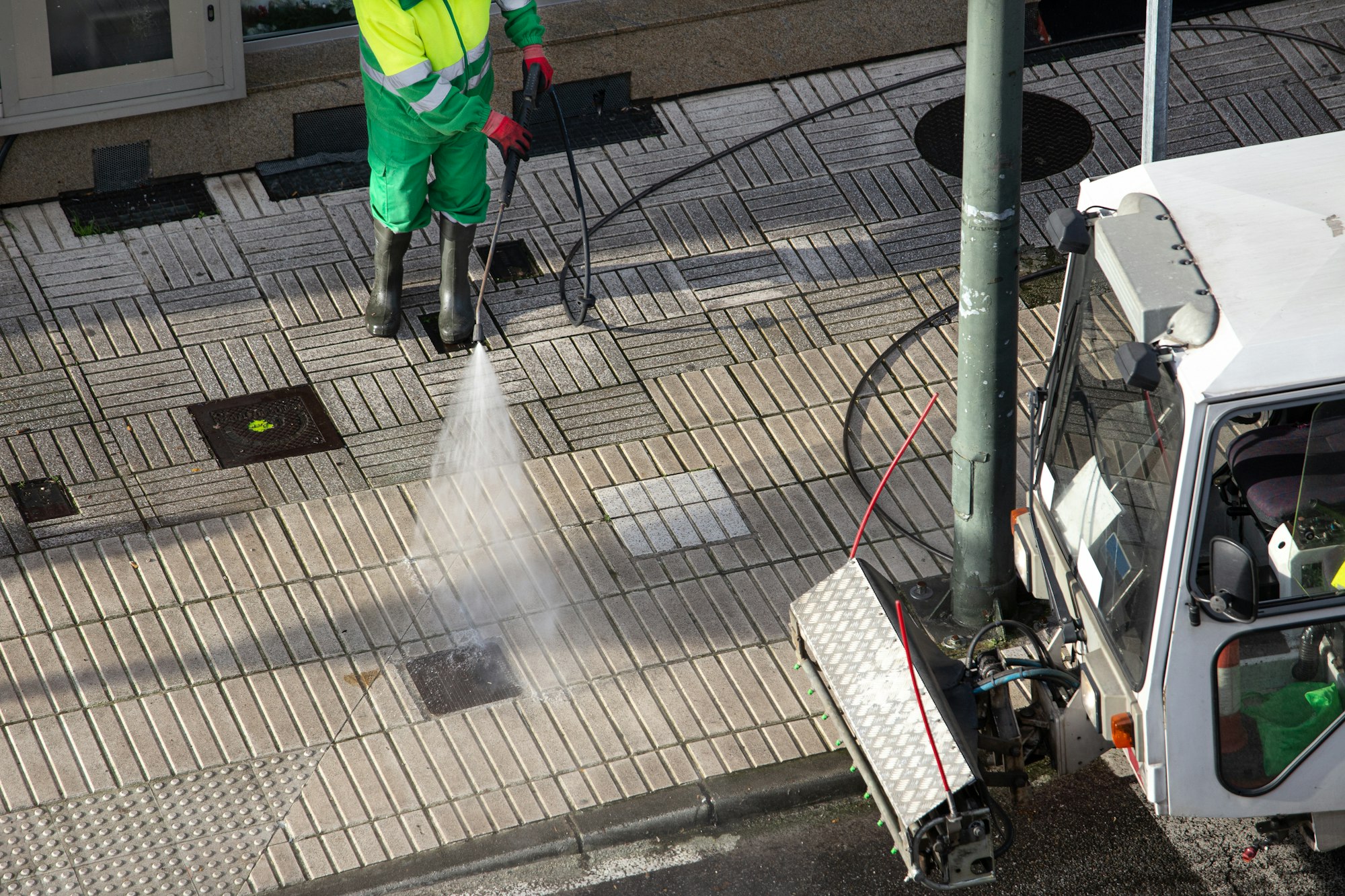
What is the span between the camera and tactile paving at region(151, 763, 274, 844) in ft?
18.3

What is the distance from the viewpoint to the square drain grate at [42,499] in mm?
6707

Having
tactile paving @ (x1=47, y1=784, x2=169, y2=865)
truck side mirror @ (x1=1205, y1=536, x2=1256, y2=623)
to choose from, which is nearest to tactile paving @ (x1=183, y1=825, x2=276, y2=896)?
tactile paving @ (x1=47, y1=784, x2=169, y2=865)

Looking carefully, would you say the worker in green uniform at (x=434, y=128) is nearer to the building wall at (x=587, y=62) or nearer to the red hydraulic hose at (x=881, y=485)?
the building wall at (x=587, y=62)

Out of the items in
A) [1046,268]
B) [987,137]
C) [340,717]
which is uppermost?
[987,137]

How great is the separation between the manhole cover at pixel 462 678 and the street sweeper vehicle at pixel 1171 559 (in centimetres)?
129

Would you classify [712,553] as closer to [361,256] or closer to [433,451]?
[433,451]

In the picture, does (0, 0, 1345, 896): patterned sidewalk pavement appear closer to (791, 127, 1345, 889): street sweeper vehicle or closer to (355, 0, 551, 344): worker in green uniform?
(355, 0, 551, 344): worker in green uniform

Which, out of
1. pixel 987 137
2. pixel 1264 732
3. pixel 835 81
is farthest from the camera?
pixel 835 81

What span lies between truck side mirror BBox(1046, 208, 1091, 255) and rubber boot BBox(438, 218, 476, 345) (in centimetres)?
323

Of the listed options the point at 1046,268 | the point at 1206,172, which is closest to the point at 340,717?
the point at 1206,172

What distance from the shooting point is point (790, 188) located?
8594 mm

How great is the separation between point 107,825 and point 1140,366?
3.65m

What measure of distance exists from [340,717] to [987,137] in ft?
9.91

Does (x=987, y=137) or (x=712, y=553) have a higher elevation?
(x=987, y=137)
